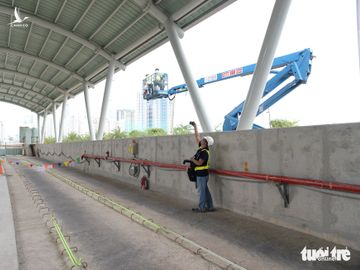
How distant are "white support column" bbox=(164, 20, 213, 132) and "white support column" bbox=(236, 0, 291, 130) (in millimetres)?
3360

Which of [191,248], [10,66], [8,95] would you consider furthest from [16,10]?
[8,95]

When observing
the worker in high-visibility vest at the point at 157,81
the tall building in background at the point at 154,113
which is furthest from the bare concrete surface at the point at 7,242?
the tall building in background at the point at 154,113

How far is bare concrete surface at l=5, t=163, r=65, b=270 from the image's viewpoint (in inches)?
175

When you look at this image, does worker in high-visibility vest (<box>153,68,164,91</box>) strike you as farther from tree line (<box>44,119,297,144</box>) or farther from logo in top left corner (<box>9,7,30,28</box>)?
logo in top left corner (<box>9,7,30,28</box>)

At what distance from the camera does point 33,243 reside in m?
5.36

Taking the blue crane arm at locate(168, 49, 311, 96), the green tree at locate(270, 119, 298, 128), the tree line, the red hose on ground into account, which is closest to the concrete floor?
the red hose on ground

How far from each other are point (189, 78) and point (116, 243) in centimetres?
967

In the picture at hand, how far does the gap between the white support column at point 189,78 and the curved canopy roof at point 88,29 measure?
66cm

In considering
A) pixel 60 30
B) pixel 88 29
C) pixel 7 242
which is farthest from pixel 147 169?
pixel 60 30

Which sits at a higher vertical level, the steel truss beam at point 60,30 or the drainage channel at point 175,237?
the steel truss beam at point 60,30

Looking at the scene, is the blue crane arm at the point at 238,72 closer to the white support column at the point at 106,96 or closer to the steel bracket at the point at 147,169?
the white support column at the point at 106,96

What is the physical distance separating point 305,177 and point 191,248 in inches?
107

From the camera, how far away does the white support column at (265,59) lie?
349 inches

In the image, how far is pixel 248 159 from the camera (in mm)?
7051
